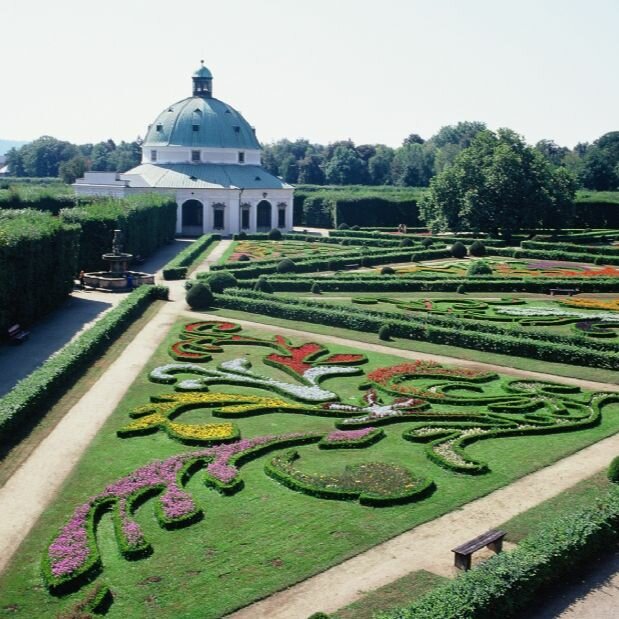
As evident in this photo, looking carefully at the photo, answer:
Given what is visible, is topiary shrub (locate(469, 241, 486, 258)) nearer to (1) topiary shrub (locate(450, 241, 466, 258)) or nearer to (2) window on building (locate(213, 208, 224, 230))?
(1) topiary shrub (locate(450, 241, 466, 258))

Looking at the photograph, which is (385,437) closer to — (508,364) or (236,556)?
(236,556)

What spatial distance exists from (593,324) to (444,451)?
1700cm

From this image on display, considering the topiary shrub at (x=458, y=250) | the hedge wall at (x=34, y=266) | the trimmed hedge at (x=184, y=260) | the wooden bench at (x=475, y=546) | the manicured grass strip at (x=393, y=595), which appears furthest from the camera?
the topiary shrub at (x=458, y=250)

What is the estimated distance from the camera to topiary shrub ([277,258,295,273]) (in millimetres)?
49125

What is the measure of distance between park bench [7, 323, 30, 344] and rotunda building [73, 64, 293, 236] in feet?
158

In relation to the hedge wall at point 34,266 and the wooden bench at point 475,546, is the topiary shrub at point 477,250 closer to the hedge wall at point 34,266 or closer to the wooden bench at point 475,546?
the hedge wall at point 34,266

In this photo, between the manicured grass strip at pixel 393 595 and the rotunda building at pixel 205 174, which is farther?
the rotunda building at pixel 205 174

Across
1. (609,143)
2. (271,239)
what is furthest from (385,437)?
(609,143)

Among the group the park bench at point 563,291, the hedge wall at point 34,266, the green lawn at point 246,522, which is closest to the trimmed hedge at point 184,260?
the hedge wall at point 34,266

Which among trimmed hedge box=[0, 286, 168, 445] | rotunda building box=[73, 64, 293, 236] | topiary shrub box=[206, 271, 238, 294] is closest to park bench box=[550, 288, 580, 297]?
topiary shrub box=[206, 271, 238, 294]

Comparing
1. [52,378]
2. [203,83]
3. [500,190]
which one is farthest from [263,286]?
[203,83]

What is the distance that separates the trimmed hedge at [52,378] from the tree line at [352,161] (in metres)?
96.9

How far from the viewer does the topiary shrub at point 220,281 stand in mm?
41219

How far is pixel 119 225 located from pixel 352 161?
97.1 m
